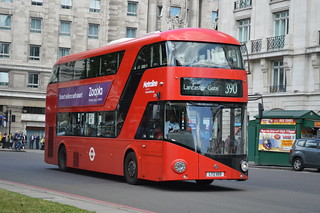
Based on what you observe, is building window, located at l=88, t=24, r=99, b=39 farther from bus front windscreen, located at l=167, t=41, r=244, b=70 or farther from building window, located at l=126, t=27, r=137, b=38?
bus front windscreen, located at l=167, t=41, r=244, b=70

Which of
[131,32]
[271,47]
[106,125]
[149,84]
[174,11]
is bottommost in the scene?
[106,125]

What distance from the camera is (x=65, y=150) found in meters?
25.0

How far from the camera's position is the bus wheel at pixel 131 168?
63.0 ft

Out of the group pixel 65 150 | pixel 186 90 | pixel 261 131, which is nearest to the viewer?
pixel 186 90

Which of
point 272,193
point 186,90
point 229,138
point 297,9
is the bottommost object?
point 272,193

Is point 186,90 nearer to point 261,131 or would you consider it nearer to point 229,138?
point 229,138

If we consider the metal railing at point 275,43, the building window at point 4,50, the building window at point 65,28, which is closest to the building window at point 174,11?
the building window at point 65,28

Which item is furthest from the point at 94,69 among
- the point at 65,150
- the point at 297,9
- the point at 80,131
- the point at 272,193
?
the point at 297,9

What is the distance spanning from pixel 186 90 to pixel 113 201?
4.15 meters

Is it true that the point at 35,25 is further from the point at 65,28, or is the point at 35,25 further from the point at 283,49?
the point at 283,49

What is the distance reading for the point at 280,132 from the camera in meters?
36.2

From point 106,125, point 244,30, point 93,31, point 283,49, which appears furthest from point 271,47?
point 93,31

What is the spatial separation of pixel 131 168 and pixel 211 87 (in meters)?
3.70

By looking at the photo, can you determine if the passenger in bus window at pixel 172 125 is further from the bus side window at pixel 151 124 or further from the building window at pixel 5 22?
the building window at pixel 5 22
